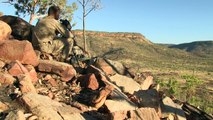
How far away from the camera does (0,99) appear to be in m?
6.30

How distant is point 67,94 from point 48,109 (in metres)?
1.66

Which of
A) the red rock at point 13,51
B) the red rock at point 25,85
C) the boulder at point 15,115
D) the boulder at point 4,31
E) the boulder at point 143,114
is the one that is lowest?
the boulder at point 143,114

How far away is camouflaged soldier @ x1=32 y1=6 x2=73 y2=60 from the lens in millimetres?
9438

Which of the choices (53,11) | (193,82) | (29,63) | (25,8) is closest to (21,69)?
(29,63)

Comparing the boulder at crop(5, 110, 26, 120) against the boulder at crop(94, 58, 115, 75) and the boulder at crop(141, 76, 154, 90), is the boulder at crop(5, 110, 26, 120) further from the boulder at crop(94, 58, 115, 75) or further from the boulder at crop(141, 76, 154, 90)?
the boulder at crop(141, 76, 154, 90)

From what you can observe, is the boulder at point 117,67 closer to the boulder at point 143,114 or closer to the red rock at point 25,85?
the boulder at point 143,114

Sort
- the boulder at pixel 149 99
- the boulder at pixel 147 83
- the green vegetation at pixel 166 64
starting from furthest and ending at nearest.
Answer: the green vegetation at pixel 166 64, the boulder at pixel 147 83, the boulder at pixel 149 99

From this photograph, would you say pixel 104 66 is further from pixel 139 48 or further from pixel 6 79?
pixel 139 48

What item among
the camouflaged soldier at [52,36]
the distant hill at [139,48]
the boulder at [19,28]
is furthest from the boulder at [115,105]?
the distant hill at [139,48]

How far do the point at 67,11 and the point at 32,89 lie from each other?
66.9 ft

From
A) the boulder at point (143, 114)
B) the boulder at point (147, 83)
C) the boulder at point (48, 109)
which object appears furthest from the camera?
the boulder at point (147, 83)

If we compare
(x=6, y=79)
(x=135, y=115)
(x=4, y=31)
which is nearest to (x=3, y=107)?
(x=6, y=79)

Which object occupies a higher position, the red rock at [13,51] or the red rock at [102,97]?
the red rock at [13,51]

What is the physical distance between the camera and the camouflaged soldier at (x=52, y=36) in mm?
9438
